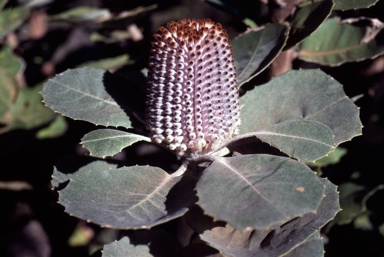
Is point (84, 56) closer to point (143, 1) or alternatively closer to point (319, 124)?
point (143, 1)

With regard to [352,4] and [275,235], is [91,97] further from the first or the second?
[352,4]

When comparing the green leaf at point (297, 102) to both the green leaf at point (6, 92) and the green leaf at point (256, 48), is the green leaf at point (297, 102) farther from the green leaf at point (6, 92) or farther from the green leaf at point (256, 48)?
the green leaf at point (6, 92)

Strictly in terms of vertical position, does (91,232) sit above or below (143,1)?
below

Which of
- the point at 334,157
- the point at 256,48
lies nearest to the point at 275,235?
the point at 256,48

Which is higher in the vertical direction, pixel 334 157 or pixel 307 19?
pixel 307 19

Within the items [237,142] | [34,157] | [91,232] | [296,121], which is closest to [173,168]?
[237,142]

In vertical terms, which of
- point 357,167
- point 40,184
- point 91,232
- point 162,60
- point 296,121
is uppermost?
point 162,60
